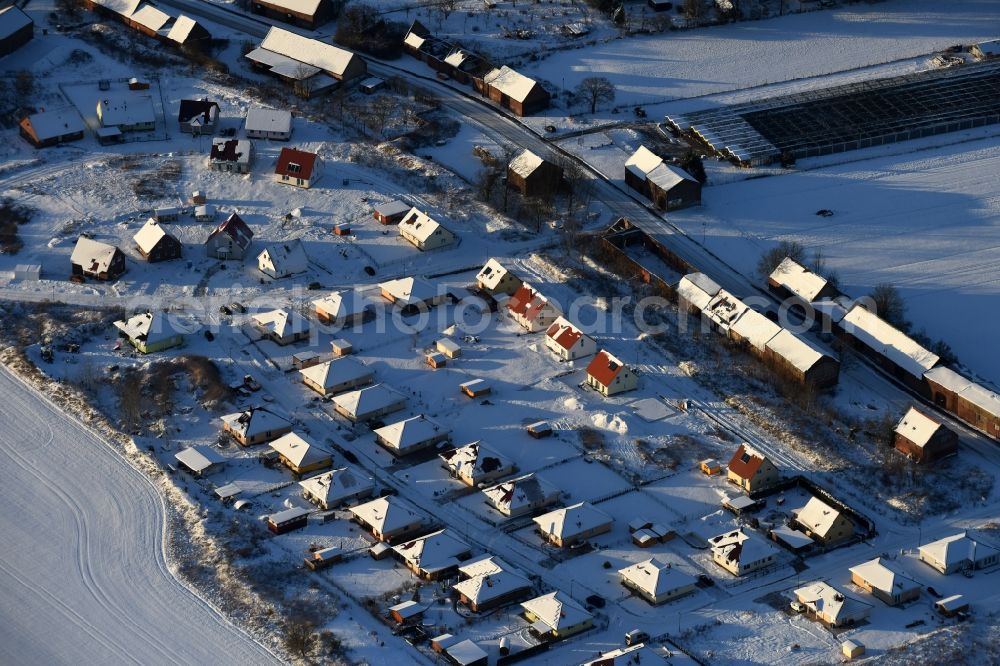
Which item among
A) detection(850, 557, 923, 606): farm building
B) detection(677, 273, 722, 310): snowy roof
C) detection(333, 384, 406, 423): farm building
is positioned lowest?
detection(333, 384, 406, 423): farm building

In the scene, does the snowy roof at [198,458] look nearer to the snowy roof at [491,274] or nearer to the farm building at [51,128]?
the snowy roof at [491,274]

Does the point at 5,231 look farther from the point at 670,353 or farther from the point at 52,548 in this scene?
the point at 670,353

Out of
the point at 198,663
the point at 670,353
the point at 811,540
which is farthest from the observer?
the point at 670,353

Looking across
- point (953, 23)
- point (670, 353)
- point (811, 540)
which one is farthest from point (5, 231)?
point (953, 23)

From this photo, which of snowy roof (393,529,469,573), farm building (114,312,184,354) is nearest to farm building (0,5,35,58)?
farm building (114,312,184,354)

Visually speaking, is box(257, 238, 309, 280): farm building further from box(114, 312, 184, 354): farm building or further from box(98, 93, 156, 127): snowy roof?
box(98, 93, 156, 127): snowy roof

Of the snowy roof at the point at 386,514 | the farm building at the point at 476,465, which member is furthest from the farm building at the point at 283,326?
the snowy roof at the point at 386,514

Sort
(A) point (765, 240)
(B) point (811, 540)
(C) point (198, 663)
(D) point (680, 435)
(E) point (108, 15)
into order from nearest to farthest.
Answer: (C) point (198, 663) → (B) point (811, 540) → (D) point (680, 435) → (A) point (765, 240) → (E) point (108, 15)
